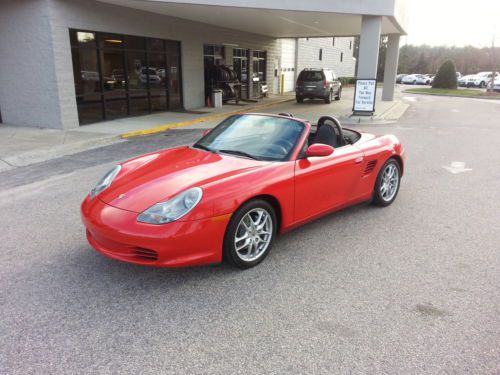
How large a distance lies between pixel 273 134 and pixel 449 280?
219 centimetres

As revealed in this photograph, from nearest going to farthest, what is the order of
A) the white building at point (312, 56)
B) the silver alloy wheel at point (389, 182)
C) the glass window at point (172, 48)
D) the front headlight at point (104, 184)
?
the front headlight at point (104, 184) → the silver alloy wheel at point (389, 182) → the glass window at point (172, 48) → the white building at point (312, 56)

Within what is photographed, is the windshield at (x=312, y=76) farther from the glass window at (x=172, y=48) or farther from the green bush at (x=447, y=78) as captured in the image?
the green bush at (x=447, y=78)

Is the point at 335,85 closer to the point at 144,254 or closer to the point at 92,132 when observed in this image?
the point at 92,132

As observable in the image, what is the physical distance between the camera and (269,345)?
2.69 m

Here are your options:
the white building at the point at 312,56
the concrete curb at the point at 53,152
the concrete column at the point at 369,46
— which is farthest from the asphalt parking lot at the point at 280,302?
the white building at the point at 312,56

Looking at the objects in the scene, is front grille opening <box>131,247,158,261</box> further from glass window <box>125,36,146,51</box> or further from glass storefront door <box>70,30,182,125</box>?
glass window <box>125,36,146,51</box>

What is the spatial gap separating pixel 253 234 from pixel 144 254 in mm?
991

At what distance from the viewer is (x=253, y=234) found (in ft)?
12.0

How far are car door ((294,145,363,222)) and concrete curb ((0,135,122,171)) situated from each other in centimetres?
637

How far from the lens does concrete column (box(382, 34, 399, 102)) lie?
23.4 m

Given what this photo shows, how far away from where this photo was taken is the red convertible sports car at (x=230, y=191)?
3.19 meters

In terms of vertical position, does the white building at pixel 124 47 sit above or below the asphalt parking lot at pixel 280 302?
above

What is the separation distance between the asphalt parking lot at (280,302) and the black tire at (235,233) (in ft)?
0.29

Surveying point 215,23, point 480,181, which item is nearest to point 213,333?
point 480,181
